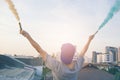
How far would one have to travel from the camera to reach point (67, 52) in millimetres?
5285

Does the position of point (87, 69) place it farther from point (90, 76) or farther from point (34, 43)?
point (34, 43)

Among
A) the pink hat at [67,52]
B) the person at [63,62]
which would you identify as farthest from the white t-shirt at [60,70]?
the pink hat at [67,52]

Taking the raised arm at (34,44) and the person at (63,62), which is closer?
the raised arm at (34,44)

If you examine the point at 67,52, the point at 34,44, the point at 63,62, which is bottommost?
the point at 63,62

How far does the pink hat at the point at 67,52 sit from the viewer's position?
5.29 m

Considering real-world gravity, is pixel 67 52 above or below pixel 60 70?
above

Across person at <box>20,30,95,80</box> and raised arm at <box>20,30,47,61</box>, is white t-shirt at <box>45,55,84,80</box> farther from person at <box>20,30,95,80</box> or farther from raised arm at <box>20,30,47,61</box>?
raised arm at <box>20,30,47,61</box>

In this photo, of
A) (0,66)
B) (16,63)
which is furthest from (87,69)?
(0,66)

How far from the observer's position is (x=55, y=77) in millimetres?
5410

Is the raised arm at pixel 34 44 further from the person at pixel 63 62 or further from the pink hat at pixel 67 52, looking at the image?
the pink hat at pixel 67 52

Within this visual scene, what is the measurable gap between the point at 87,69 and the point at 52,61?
33.8 meters

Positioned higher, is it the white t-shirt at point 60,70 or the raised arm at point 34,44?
the raised arm at point 34,44

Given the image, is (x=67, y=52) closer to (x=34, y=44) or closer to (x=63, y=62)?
(x=63, y=62)

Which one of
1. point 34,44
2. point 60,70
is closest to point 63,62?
point 60,70
